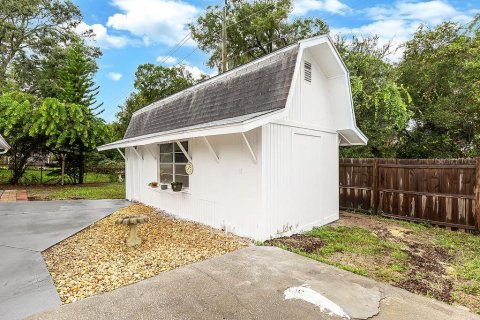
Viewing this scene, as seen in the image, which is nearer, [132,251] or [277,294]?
[277,294]

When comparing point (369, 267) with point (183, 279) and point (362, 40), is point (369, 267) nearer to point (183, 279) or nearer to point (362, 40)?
point (183, 279)

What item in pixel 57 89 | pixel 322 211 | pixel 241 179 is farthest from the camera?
pixel 57 89

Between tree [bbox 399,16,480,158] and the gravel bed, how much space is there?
1027 cm

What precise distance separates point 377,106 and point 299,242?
7217mm

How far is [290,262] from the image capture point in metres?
4.22

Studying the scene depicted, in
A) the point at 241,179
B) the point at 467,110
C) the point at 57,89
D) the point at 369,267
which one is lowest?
the point at 369,267

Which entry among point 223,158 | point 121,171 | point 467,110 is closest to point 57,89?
point 121,171

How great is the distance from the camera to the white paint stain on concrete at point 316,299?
9.32 ft

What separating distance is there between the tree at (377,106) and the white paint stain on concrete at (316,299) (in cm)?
854

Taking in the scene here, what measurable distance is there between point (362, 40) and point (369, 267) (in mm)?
12879

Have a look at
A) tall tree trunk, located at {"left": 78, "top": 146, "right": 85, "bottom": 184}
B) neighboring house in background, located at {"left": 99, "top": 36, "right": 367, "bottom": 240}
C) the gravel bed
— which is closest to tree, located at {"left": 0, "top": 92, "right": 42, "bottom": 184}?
tall tree trunk, located at {"left": 78, "top": 146, "right": 85, "bottom": 184}

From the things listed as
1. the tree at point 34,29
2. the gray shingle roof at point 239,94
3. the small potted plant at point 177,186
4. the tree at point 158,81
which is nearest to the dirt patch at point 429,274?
the gray shingle roof at point 239,94

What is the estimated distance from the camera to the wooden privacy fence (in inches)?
241

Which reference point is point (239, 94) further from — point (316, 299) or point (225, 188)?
point (316, 299)
